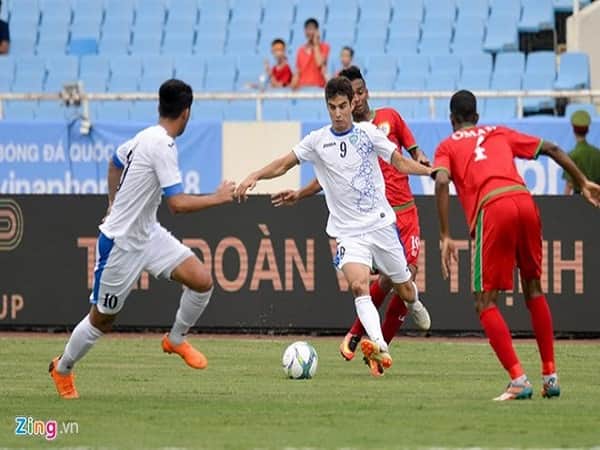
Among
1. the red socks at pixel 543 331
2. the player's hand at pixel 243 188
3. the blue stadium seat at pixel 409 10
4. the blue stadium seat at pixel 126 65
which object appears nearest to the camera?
the red socks at pixel 543 331

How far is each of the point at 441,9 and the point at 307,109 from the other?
3591mm

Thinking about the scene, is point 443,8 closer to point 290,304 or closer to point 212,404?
point 290,304

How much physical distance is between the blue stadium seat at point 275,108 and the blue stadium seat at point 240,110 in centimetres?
21

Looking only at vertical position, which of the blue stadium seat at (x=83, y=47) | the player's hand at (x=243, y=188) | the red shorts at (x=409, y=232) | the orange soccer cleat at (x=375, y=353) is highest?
the blue stadium seat at (x=83, y=47)

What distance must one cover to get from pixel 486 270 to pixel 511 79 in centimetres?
1381

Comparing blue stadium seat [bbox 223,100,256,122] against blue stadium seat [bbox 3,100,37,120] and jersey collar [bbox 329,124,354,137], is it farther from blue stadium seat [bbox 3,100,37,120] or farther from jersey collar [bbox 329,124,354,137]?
jersey collar [bbox 329,124,354,137]

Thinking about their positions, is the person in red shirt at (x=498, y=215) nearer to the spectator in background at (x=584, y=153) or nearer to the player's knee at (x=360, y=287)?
the player's knee at (x=360, y=287)

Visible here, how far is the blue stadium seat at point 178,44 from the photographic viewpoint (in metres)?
26.7

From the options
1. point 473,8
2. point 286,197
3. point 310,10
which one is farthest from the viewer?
point 310,10

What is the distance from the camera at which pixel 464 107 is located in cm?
1128

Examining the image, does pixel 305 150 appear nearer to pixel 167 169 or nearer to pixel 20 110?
pixel 167 169

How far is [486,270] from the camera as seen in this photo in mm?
11117

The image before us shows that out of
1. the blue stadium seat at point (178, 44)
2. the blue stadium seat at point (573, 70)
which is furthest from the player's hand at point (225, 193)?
the blue stadium seat at point (178, 44)

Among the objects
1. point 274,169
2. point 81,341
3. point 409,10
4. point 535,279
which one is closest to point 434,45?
point 409,10
